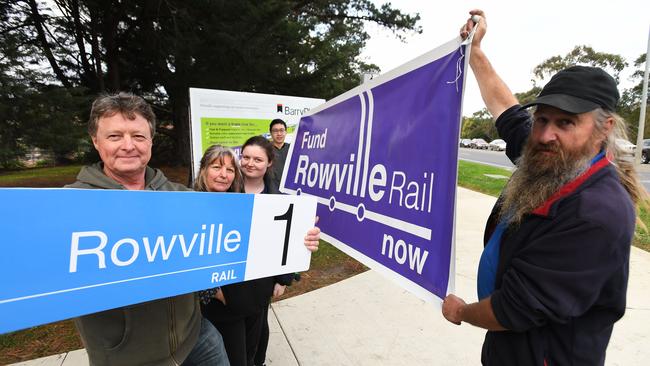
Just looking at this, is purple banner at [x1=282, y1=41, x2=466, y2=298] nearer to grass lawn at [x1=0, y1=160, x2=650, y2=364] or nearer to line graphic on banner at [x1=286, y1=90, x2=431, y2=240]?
line graphic on banner at [x1=286, y1=90, x2=431, y2=240]

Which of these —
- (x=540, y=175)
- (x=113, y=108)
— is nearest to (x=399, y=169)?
(x=540, y=175)

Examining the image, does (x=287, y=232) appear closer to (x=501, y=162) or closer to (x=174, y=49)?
(x=174, y=49)

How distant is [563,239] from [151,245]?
1335mm

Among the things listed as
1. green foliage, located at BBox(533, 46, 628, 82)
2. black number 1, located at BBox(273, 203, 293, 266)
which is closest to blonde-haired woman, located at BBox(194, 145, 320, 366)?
black number 1, located at BBox(273, 203, 293, 266)

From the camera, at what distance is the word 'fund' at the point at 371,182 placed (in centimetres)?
134

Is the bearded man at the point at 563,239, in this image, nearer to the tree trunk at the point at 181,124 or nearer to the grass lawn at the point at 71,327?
the grass lawn at the point at 71,327

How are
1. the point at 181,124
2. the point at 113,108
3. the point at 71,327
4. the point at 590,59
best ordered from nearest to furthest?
the point at 113,108 < the point at 71,327 < the point at 181,124 < the point at 590,59

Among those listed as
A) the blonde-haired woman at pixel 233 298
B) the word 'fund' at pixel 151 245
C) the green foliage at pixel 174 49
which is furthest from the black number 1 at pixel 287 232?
the green foliage at pixel 174 49

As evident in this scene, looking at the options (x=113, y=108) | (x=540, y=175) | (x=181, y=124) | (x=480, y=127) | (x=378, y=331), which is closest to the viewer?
(x=540, y=175)

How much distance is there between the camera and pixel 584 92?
116cm

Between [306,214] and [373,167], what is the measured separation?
0.40 m

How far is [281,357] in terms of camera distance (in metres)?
2.53

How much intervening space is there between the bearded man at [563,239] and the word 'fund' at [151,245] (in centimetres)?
88

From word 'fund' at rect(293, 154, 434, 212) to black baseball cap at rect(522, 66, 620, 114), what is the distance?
498mm
